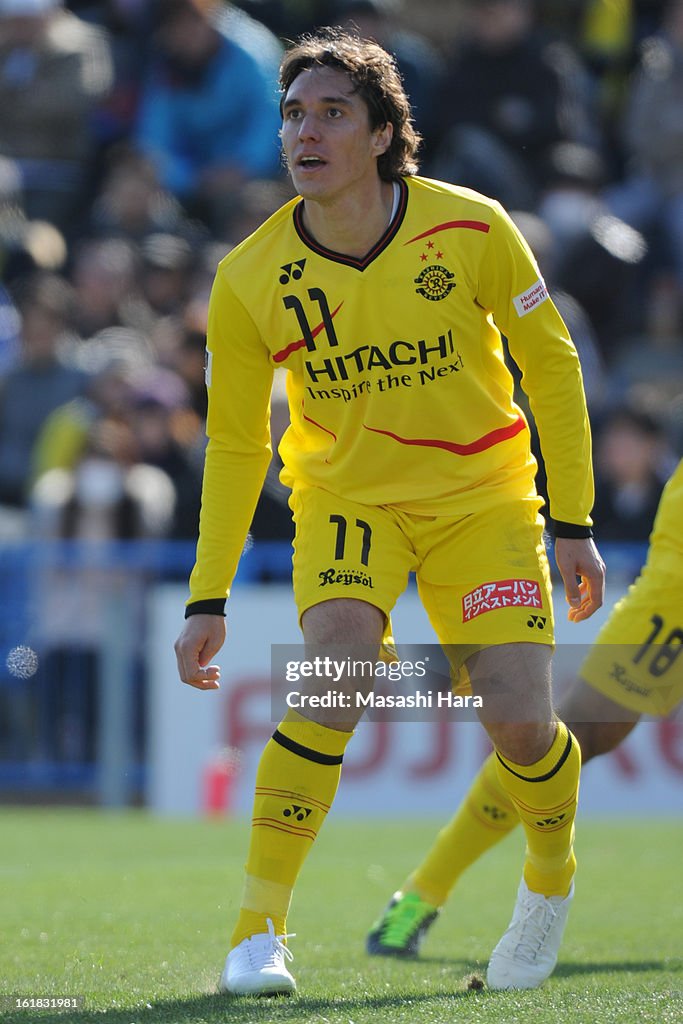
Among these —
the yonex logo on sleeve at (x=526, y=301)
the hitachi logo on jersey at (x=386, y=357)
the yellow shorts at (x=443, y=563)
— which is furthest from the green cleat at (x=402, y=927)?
the yonex logo on sleeve at (x=526, y=301)

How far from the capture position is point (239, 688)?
32.9 feet

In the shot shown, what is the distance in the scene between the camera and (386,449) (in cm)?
453

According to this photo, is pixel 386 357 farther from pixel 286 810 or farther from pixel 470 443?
pixel 286 810

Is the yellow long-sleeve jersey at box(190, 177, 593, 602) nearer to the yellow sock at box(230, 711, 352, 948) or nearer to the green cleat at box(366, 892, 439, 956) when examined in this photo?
the yellow sock at box(230, 711, 352, 948)

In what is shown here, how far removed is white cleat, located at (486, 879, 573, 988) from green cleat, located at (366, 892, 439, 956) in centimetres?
68

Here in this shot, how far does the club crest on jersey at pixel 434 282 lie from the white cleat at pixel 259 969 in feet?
5.66

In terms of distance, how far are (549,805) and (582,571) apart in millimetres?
653

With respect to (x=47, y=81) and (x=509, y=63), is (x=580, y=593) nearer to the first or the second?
(x=509, y=63)

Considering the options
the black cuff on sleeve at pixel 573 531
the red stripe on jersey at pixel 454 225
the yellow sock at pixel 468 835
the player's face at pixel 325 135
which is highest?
the player's face at pixel 325 135

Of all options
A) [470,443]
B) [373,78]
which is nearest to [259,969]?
[470,443]

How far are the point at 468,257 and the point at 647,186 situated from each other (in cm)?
941

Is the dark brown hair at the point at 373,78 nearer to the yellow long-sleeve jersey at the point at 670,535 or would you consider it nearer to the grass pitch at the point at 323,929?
the yellow long-sleeve jersey at the point at 670,535

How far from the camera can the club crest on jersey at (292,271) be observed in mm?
4480

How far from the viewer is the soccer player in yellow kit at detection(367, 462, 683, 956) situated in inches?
211
